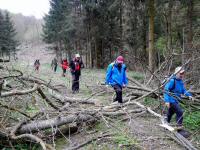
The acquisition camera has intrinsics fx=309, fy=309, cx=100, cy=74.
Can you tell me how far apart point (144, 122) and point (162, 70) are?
3.81 metres

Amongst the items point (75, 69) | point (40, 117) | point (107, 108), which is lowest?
point (107, 108)

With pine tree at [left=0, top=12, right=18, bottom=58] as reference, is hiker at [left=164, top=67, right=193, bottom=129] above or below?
below

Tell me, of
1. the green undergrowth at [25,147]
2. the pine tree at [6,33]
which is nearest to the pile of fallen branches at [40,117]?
the green undergrowth at [25,147]

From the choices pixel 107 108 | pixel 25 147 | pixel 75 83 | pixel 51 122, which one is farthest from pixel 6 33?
pixel 25 147

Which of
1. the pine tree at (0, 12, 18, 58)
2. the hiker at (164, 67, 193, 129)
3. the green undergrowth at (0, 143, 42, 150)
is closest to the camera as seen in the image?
the green undergrowth at (0, 143, 42, 150)

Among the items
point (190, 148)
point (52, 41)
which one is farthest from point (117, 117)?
point (52, 41)

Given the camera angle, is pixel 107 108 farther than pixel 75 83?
No

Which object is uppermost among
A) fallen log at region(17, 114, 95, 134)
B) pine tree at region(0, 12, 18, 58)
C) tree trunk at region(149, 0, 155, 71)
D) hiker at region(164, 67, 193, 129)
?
pine tree at region(0, 12, 18, 58)

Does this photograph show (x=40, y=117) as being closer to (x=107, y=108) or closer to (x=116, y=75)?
(x=107, y=108)

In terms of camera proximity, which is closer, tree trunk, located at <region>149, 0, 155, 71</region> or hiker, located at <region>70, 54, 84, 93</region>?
hiker, located at <region>70, 54, 84, 93</region>

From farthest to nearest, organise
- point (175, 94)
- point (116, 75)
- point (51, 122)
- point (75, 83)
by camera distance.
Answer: point (75, 83)
point (116, 75)
point (175, 94)
point (51, 122)

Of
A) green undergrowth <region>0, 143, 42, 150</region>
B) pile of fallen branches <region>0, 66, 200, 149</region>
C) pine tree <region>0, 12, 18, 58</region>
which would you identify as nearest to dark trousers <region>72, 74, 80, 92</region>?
pile of fallen branches <region>0, 66, 200, 149</region>

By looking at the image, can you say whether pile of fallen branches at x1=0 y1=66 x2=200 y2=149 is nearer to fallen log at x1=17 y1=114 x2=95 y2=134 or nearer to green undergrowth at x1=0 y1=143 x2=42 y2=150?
fallen log at x1=17 y1=114 x2=95 y2=134

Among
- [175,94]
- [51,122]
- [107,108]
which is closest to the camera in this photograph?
[51,122]
